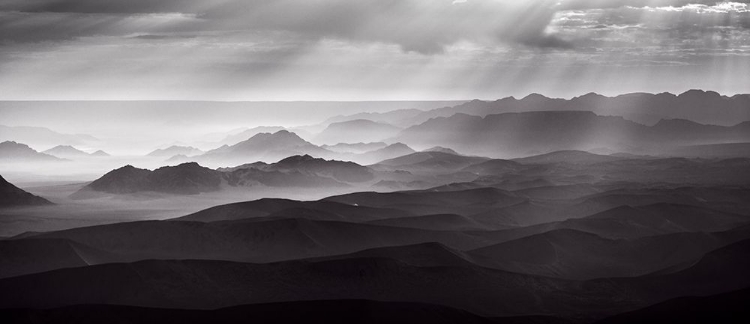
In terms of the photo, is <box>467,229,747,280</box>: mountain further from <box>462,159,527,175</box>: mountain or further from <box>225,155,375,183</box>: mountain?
<box>225,155,375,183</box>: mountain

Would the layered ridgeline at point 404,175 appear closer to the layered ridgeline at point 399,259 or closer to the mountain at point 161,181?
the mountain at point 161,181

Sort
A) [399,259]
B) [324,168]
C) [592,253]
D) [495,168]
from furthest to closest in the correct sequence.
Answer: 1. [324,168]
2. [495,168]
3. [592,253]
4. [399,259]

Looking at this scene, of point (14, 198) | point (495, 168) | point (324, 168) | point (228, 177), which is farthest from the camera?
point (324, 168)

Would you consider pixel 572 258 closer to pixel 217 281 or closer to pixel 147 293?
pixel 217 281

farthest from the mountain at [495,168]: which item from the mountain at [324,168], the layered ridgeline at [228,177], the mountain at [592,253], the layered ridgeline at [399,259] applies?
the mountain at [592,253]

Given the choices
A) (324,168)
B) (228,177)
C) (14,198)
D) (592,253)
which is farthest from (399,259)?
(324,168)

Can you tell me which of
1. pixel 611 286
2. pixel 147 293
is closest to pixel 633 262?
pixel 611 286

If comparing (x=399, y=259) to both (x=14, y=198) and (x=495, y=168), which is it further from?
(x=495, y=168)

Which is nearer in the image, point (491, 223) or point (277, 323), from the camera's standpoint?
point (277, 323)

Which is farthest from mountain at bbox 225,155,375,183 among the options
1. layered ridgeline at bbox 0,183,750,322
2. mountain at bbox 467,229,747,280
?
mountain at bbox 467,229,747,280
